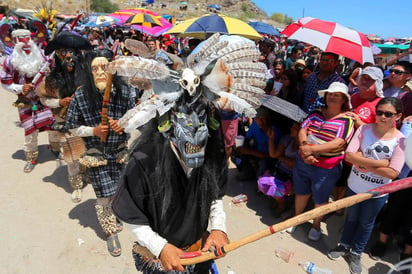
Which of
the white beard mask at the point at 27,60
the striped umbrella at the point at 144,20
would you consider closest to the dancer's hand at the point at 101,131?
the white beard mask at the point at 27,60

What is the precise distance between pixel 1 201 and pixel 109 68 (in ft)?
12.4

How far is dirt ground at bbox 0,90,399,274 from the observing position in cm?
294

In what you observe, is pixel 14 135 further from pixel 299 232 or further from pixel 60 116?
pixel 299 232

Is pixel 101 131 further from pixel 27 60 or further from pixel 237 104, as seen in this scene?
pixel 27 60

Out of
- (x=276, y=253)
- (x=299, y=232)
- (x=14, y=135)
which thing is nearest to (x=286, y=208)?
(x=299, y=232)

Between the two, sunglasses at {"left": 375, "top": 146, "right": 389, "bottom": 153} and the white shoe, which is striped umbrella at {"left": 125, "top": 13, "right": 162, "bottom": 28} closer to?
the white shoe

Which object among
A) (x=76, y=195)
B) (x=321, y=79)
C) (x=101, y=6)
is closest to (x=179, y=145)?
(x=321, y=79)

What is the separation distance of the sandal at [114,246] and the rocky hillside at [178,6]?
2894cm

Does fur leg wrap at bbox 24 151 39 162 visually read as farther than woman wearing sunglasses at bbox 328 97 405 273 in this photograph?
Yes

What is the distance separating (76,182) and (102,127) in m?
1.83

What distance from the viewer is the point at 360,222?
9.61ft

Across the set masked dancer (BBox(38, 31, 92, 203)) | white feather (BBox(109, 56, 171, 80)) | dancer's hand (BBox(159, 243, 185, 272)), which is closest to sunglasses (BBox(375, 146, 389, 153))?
dancer's hand (BBox(159, 243, 185, 272))

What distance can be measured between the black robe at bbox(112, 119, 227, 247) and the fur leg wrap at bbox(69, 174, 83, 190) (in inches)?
115

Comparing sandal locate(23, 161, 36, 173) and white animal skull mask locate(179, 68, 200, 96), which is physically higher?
white animal skull mask locate(179, 68, 200, 96)
